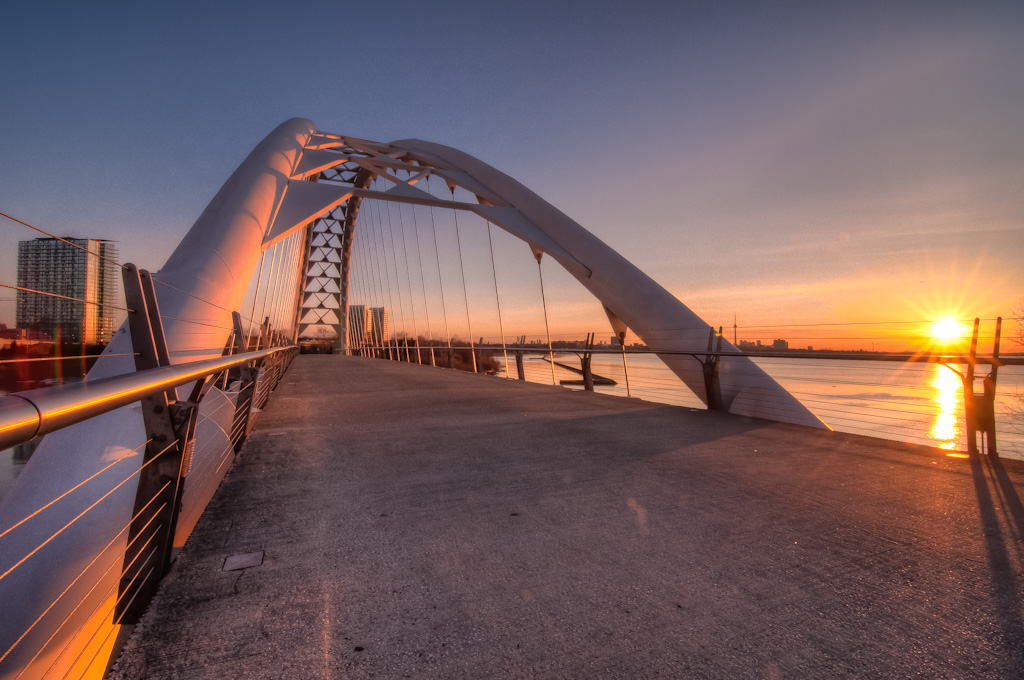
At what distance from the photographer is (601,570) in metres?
1.83

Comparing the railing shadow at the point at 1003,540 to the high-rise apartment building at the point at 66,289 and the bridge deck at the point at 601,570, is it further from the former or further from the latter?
the high-rise apartment building at the point at 66,289

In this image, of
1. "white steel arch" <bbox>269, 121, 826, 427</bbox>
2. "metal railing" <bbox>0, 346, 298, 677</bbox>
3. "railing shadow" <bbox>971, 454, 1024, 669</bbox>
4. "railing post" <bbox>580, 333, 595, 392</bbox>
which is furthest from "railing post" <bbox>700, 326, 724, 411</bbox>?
"metal railing" <bbox>0, 346, 298, 677</bbox>

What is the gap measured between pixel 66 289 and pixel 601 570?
2.26 metres

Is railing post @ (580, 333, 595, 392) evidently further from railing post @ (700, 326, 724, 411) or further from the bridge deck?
the bridge deck

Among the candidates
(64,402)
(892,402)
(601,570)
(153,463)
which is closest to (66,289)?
(153,463)

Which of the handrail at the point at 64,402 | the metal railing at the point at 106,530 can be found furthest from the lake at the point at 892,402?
the handrail at the point at 64,402

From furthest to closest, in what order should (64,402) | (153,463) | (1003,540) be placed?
(1003,540) → (153,463) → (64,402)

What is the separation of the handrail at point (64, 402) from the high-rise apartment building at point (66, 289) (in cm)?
37

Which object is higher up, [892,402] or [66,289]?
[66,289]

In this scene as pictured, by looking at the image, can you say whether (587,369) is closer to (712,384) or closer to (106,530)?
(712,384)

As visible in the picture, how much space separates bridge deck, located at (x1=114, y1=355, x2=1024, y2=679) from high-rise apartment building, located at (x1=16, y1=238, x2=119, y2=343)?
36.1 inches

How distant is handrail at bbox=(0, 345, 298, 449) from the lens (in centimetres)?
68

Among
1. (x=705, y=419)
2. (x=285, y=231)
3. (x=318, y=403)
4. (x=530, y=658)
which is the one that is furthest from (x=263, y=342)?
(x=530, y=658)

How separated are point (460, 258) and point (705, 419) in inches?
480
